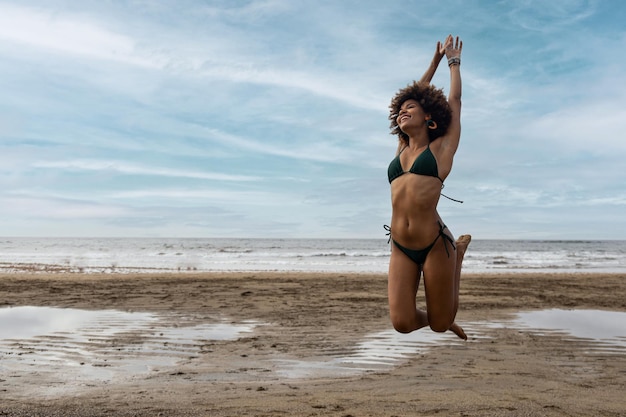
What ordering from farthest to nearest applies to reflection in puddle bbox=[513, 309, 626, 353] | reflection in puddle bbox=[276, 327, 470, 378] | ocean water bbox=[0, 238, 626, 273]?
ocean water bbox=[0, 238, 626, 273] → reflection in puddle bbox=[513, 309, 626, 353] → reflection in puddle bbox=[276, 327, 470, 378]

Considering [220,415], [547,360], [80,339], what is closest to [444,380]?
[547,360]

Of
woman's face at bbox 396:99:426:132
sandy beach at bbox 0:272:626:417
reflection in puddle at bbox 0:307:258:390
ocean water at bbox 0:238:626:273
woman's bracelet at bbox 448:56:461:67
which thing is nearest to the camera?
woman's face at bbox 396:99:426:132

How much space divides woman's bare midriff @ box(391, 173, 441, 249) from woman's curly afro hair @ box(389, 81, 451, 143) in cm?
42

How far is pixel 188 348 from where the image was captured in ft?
34.5

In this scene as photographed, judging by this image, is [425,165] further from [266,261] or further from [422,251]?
[266,261]

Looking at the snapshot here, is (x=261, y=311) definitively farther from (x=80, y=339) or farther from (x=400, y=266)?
(x=400, y=266)

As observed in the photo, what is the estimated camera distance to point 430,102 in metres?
3.95

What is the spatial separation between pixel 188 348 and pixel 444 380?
5.00 metres

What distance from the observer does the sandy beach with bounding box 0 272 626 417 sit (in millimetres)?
7012

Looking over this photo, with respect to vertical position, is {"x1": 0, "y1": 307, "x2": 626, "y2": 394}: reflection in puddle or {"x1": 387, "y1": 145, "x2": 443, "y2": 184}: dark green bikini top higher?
{"x1": 387, "y1": 145, "x2": 443, "y2": 184}: dark green bikini top

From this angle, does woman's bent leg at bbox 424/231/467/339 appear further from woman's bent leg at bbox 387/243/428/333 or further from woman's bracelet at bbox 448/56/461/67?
woman's bracelet at bbox 448/56/461/67

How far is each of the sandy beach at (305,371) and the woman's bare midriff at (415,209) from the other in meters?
3.61

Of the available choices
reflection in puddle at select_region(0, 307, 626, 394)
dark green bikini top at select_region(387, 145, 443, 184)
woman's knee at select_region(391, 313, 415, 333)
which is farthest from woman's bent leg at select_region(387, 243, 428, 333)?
reflection in puddle at select_region(0, 307, 626, 394)

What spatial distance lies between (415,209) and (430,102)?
31.4 inches
